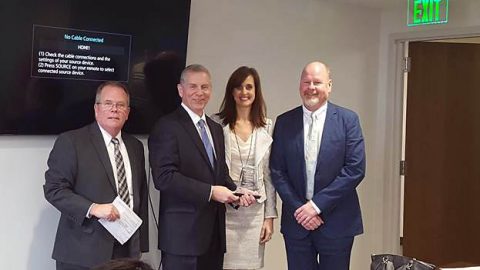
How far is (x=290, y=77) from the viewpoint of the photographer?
3.89m

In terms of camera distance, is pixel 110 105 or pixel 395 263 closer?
pixel 395 263

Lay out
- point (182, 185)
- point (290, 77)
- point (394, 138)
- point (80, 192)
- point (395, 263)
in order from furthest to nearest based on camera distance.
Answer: point (394, 138)
point (290, 77)
point (182, 185)
point (80, 192)
point (395, 263)

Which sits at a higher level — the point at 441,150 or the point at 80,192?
the point at 441,150

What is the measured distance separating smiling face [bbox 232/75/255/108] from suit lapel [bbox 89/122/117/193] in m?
0.75

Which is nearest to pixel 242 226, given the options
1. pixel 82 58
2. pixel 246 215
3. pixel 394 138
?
pixel 246 215

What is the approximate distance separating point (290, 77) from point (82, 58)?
1.57 m

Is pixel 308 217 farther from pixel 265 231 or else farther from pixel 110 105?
pixel 110 105

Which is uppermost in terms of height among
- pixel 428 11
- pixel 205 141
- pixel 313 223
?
pixel 428 11

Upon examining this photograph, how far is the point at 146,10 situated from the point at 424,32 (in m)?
2.16

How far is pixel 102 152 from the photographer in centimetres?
249

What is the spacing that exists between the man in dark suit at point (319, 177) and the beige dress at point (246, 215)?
0.11m

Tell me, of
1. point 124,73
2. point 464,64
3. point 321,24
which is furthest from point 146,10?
point 464,64

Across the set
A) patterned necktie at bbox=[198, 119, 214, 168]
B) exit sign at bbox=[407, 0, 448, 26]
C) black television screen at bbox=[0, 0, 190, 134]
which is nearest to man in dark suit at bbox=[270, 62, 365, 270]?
patterned necktie at bbox=[198, 119, 214, 168]

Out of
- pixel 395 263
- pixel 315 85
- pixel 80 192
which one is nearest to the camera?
pixel 395 263
